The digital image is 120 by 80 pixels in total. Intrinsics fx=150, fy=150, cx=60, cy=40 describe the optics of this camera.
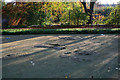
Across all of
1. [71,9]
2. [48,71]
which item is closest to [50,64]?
[48,71]

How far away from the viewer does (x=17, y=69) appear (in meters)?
3.66

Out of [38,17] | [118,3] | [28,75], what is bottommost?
[28,75]

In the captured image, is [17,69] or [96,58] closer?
[17,69]

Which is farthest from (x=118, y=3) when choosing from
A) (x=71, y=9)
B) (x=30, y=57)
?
(x=30, y=57)

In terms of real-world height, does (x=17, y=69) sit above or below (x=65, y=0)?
below

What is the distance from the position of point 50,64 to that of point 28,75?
86cm

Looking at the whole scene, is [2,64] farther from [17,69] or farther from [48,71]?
[48,71]

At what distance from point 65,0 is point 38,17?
4021mm

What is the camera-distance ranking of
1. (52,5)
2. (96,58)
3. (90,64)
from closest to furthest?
1. (90,64)
2. (96,58)
3. (52,5)

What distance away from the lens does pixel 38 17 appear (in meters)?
14.9

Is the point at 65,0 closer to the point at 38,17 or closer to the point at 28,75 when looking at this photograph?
the point at 38,17

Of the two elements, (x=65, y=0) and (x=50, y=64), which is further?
(x=65, y=0)

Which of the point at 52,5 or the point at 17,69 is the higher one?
the point at 52,5

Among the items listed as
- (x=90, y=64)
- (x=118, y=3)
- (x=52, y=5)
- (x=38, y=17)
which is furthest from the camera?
(x=52, y=5)
